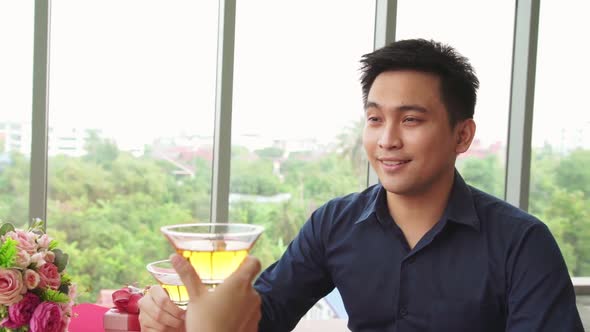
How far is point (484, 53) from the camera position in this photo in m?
3.88

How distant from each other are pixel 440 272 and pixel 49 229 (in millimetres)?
2383

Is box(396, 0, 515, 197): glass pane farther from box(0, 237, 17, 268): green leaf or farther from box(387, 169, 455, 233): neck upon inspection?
box(0, 237, 17, 268): green leaf

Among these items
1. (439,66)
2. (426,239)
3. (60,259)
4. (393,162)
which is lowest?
(60,259)

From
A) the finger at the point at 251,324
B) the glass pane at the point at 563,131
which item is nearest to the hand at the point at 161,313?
the finger at the point at 251,324

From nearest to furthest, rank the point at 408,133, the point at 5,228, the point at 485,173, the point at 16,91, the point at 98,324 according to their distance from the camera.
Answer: the point at 408,133 < the point at 5,228 < the point at 98,324 < the point at 16,91 < the point at 485,173

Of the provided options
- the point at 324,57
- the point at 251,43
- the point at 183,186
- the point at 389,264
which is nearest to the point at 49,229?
the point at 183,186

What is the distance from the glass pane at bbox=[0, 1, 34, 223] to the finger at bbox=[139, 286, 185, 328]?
2.20 meters

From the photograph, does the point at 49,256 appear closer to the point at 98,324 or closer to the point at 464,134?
the point at 98,324

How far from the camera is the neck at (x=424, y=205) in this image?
1.57m

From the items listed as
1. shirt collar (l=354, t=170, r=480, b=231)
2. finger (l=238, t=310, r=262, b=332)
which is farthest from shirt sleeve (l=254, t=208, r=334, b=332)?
finger (l=238, t=310, r=262, b=332)

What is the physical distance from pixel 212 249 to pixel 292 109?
256cm

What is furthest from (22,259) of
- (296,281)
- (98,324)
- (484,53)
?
(484,53)

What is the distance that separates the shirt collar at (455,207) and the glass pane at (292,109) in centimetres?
185

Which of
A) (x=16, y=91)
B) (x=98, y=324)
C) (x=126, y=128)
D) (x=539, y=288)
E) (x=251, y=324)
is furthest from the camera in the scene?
(x=126, y=128)
